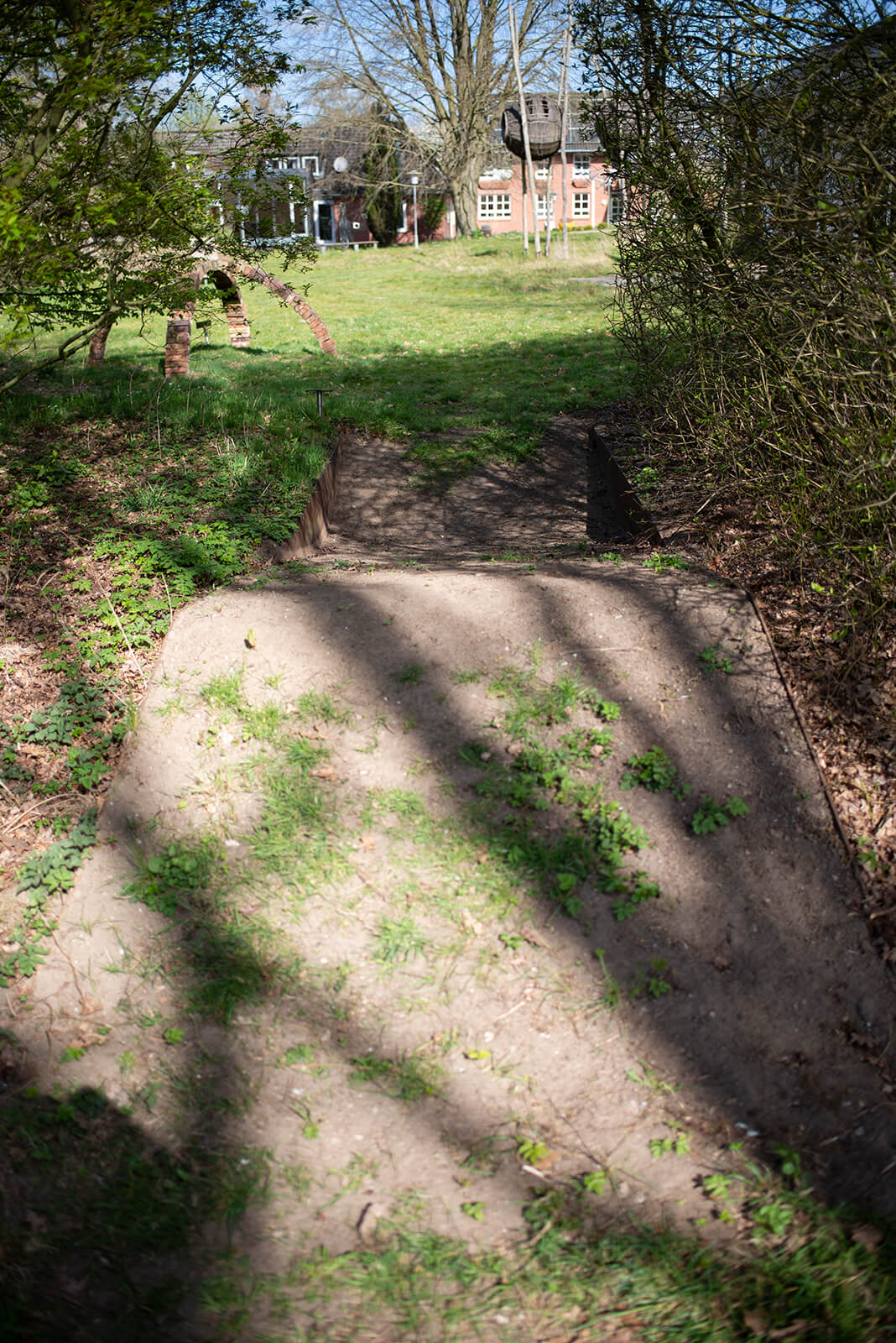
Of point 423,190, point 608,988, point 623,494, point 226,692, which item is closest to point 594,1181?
point 608,988

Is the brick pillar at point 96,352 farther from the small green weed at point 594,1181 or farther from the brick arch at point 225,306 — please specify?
the small green weed at point 594,1181

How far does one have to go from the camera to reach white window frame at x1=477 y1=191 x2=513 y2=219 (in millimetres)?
49250

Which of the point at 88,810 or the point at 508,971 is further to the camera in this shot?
the point at 88,810

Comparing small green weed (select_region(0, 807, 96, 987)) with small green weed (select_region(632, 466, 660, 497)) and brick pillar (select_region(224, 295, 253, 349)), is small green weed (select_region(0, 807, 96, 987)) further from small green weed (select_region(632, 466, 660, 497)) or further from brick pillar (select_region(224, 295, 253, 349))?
brick pillar (select_region(224, 295, 253, 349))

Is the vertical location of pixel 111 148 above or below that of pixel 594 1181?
above

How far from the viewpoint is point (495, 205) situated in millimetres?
49656

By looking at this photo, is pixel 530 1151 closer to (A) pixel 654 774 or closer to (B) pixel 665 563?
(A) pixel 654 774

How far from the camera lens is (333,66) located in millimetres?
31078

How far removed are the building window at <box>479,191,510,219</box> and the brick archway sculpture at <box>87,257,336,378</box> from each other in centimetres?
4139

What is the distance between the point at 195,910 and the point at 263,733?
0.94 metres

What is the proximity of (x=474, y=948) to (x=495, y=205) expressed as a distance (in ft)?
175

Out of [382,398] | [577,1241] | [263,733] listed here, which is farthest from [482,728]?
[382,398]

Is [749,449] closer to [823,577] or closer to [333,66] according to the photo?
[823,577]

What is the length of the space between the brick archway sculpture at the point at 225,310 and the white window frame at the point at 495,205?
4136 cm
